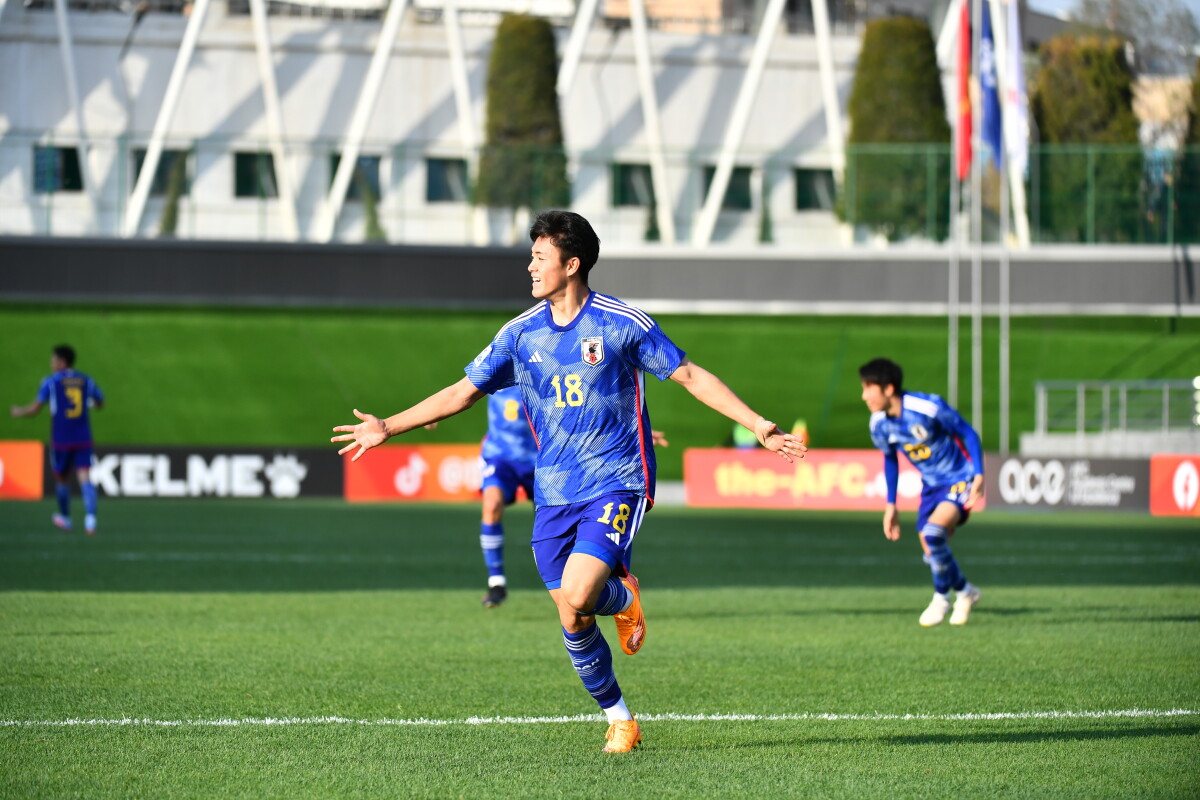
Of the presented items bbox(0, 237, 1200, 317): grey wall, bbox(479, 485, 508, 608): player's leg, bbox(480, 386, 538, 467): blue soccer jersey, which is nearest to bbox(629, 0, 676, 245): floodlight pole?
bbox(0, 237, 1200, 317): grey wall

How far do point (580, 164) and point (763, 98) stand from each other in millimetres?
7883

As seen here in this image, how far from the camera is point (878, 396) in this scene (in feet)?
37.6

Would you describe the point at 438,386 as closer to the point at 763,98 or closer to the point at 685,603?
the point at 763,98

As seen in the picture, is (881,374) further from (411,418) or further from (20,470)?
(20,470)

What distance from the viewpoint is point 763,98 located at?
1721 inches

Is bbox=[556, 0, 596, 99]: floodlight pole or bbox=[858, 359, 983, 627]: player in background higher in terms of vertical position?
bbox=[556, 0, 596, 99]: floodlight pole

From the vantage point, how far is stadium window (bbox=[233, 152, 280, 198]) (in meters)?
36.7

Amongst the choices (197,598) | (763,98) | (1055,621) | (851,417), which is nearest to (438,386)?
(851,417)

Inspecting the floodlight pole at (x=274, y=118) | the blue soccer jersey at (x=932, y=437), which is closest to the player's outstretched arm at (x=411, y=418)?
the blue soccer jersey at (x=932, y=437)

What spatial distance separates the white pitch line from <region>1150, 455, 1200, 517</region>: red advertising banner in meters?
15.8

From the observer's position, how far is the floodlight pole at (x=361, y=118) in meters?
37.9

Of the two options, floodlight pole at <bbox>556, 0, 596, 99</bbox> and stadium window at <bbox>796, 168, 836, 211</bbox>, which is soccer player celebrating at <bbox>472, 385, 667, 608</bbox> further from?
floodlight pole at <bbox>556, 0, 596, 99</bbox>

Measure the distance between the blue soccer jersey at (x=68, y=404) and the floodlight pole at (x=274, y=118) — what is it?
57.4ft

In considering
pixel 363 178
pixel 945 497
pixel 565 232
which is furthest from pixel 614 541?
pixel 363 178
